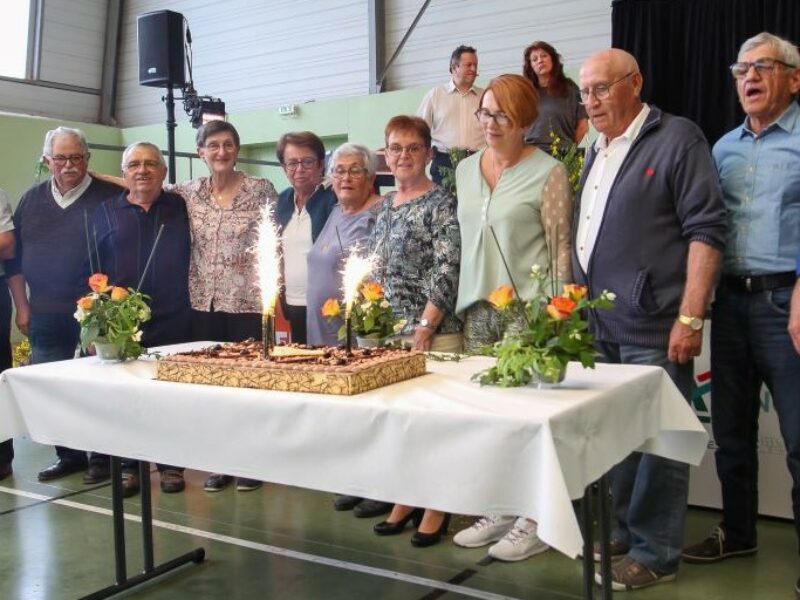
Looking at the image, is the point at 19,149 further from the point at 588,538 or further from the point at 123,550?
the point at 588,538

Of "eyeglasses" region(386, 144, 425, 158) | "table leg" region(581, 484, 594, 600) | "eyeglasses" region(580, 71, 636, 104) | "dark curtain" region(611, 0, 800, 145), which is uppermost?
"dark curtain" region(611, 0, 800, 145)

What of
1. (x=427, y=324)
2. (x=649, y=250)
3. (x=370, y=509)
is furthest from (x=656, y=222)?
(x=370, y=509)

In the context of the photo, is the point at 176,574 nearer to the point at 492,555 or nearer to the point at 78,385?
the point at 78,385

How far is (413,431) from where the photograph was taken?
182cm

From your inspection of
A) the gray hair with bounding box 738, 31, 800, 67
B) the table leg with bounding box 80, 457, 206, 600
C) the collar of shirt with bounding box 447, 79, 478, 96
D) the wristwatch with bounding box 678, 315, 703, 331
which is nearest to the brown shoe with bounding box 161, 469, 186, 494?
the table leg with bounding box 80, 457, 206, 600

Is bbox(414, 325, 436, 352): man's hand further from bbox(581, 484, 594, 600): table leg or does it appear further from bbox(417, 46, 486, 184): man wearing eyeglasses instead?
bbox(417, 46, 486, 184): man wearing eyeglasses

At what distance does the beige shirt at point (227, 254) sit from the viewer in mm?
3611

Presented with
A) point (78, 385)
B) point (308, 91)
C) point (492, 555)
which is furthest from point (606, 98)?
point (308, 91)

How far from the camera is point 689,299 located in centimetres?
246

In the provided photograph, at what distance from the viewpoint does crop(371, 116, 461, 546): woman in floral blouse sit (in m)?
2.90

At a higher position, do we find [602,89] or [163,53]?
[163,53]

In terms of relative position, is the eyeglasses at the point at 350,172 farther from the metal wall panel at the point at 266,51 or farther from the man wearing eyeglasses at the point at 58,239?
the metal wall panel at the point at 266,51

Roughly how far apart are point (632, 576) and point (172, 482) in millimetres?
2068

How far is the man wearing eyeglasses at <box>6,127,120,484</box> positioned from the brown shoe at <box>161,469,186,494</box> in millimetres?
348
